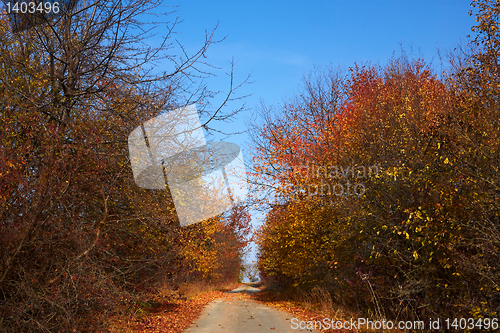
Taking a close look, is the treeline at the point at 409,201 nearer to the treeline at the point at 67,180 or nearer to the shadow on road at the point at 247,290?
the treeline at the point at 67,180

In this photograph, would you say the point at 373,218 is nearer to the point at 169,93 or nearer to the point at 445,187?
the point at 445,187

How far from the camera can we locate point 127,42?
321 inches

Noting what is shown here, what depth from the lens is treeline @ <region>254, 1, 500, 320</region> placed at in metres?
7.96

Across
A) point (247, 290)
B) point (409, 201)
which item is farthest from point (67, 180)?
point (247, 290)

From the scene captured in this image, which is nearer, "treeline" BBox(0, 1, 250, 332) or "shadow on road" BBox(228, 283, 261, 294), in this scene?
"treeline" BBox(0, 1, 250, 332)

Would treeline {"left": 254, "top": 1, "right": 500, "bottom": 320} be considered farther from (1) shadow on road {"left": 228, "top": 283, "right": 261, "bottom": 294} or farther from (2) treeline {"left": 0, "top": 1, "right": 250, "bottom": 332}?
(1) shadow on road {"left": 228, "top": 283, "right": 261, "bottom": 294}

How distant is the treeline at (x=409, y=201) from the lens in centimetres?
796

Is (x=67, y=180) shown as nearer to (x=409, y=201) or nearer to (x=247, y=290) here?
(x=409, y=201)

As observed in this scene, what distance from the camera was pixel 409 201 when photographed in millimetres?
10172

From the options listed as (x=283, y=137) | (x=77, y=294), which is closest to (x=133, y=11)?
(x=77, y=294)

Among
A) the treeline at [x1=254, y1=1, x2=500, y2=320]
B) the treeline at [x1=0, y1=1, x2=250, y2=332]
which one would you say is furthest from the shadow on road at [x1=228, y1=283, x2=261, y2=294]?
the treeline at [x1=0, y1=1, x2=250, y2=332]

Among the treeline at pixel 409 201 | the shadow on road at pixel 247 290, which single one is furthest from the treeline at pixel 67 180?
the shadow on road at pixel 247 290

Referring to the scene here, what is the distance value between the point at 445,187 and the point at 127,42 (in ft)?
26.5

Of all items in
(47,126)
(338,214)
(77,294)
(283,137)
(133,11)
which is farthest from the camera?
(283,137)
